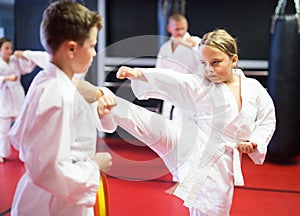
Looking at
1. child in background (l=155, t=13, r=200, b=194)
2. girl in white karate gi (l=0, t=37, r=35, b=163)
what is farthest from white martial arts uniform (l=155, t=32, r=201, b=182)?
girl in white karate gi (l=0, t=37, r=35, b=163)

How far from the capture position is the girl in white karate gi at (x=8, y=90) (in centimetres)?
410

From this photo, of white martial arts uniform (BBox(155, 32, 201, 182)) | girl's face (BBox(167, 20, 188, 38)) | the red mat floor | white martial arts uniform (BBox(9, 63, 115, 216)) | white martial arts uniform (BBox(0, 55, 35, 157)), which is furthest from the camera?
white martial arts uniform (BBox(0, 55, 35, 157))

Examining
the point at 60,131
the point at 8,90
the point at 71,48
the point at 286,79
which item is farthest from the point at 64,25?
the point at 8,90

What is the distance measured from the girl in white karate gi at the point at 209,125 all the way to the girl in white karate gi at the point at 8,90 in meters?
2.57

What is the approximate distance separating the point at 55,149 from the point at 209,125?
969 mm

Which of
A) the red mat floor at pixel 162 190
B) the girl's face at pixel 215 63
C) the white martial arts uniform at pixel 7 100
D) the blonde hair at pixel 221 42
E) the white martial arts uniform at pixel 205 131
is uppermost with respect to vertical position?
the blonde hair at pixel 221 42

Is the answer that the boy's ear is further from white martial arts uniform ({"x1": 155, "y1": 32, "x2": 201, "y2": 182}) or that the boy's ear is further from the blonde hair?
white martial arts uniform ({"x1": 155, "y1": 32, "x2": 201, "y2": 182})

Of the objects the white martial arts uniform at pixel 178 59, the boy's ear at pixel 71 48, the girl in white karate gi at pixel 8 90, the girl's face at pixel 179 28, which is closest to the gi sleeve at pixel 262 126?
the boy's ear at pixel 71 48

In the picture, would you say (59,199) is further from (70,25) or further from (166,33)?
(166,33)

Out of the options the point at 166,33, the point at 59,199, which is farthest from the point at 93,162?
the point at 166,33

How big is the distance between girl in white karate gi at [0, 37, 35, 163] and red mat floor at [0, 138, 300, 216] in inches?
11.0

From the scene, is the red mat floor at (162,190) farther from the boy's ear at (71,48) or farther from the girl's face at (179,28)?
the boy's ear at (71,48)

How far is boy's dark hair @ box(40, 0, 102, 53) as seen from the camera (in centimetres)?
120

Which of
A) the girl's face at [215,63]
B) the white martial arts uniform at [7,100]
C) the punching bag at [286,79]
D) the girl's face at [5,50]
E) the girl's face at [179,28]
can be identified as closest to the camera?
the girl's face at [215,63]
